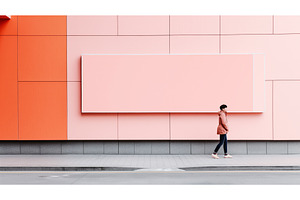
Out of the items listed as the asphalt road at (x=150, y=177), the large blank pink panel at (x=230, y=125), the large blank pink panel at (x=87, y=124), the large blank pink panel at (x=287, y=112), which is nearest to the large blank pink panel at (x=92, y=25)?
the large blank pink panel at (x=87, y=124)

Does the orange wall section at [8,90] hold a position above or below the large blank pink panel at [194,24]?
below

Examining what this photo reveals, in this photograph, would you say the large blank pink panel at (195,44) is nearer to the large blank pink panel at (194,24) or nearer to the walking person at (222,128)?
the large blank pink panel at (194,24)

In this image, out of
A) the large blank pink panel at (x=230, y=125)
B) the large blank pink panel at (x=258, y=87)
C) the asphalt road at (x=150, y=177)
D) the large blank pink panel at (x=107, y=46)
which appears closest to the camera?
the asphalt road at (x=150, y=177)

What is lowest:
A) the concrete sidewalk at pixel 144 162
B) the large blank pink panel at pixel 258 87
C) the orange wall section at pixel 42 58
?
the concrete sidewalk at pixel 144 162

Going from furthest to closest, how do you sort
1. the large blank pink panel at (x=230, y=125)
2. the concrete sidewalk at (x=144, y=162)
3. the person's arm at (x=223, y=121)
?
the large blank pink panel at (x=230, y=125), the person's arm at (x=223, y=121), the concrete sidewalk at (x=144, y=162)

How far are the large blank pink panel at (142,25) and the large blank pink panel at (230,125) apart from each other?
3203 mm

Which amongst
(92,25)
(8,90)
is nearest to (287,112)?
(92,25)

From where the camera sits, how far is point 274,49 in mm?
13742

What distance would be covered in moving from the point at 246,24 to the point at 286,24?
1.46 meters

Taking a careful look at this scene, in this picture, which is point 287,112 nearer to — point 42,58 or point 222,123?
point 222,123

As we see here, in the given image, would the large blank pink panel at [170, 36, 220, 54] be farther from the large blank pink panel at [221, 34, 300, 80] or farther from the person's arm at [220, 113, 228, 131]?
the person's arm at [220, 113, 228, 131]

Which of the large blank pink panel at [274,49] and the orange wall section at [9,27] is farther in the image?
the orange wall section at [9,27]

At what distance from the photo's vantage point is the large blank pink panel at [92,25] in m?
13.9

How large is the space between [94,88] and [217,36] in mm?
4926
